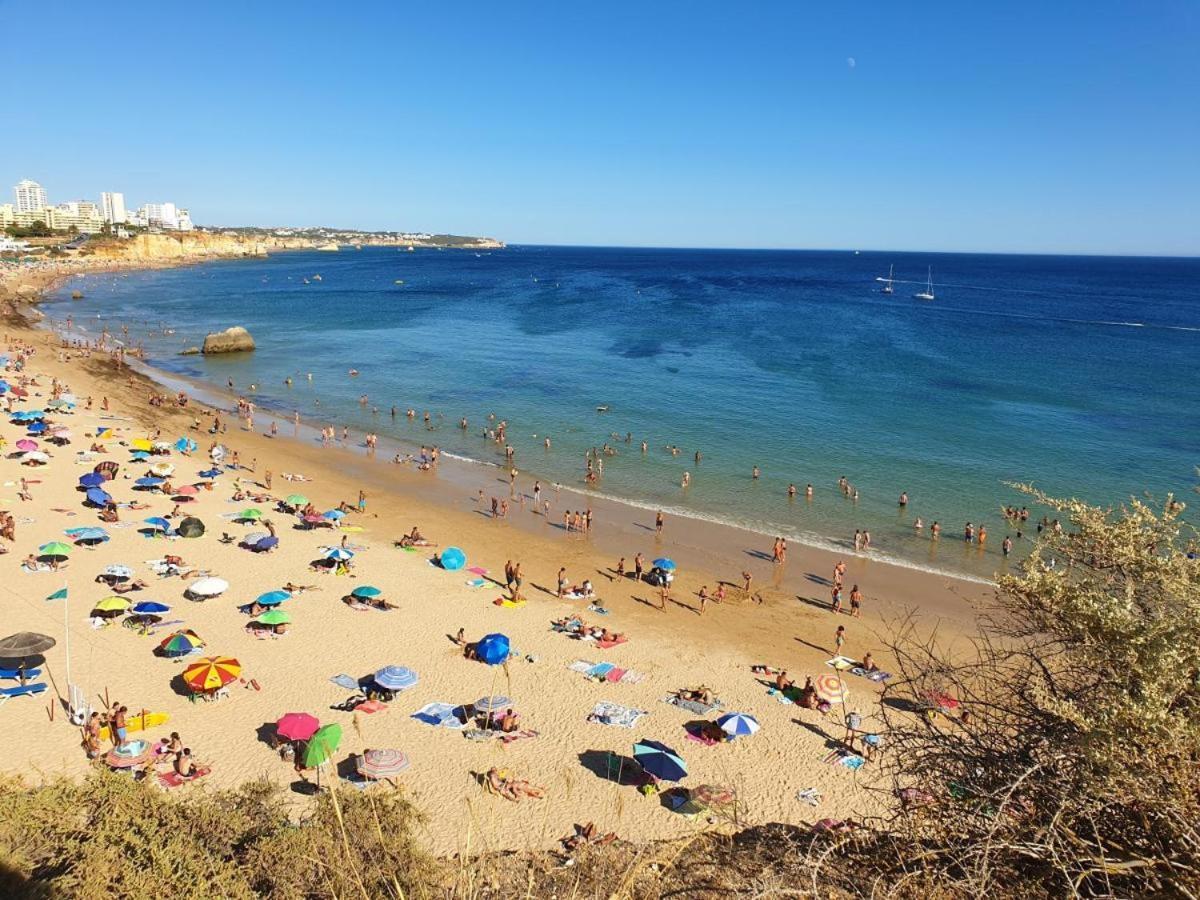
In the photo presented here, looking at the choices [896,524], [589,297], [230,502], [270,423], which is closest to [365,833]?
[230,502]

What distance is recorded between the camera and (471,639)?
18.2 metres

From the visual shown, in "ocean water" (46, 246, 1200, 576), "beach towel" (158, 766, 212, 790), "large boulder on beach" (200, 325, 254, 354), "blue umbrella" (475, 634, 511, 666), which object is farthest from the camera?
"large boulder on beach" (200, 325, 254, 354)

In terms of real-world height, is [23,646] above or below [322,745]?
above

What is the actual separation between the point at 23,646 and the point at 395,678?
7.13 metres

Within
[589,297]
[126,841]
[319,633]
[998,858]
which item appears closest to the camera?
[998,858]

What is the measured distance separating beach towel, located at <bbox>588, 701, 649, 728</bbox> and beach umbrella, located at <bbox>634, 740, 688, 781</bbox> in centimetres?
179

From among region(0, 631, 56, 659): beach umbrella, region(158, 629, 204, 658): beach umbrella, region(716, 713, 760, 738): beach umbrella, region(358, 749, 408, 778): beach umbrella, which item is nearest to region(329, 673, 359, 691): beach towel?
region(358, 749, 408, 778): beach umbrella

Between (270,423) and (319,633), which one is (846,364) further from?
(319,633)

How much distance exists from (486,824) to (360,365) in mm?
50043

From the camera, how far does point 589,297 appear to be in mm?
111500

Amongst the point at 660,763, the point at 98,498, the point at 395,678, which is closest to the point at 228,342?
the point at 98,498

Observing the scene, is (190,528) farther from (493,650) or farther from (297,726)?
(297,726)

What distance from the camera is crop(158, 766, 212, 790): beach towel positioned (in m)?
12.2

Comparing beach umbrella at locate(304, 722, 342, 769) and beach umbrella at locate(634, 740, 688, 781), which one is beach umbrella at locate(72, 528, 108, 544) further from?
beach umbrella at locate(634, 740, 688, 781)
